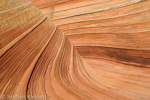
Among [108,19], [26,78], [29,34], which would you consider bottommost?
[26,78]

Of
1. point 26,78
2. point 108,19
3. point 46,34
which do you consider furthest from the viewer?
point 108,19

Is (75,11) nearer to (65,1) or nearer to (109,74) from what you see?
(65,1)

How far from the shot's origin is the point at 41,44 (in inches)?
13.3

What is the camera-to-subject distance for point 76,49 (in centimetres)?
49

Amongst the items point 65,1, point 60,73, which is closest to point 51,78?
point 60,73

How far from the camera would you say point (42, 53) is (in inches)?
12.7

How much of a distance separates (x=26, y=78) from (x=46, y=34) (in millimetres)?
149

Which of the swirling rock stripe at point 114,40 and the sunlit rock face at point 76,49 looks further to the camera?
the swirling rock stripe at point 114,40

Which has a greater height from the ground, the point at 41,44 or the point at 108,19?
the point at 108,19

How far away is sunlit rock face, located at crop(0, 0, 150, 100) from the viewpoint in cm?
27

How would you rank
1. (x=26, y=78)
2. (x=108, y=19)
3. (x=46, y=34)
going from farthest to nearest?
(x=108, y=19)
(x=46, y=34)
(x=26, y=78)

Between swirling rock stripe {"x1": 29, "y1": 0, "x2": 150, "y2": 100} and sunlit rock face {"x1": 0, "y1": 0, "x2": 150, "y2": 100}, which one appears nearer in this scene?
sunlit rock face {"x1": 0, "y1": 0, "x2": 150, "y2": 100}

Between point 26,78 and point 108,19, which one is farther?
point 108,19

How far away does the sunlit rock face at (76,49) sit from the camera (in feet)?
0.89
